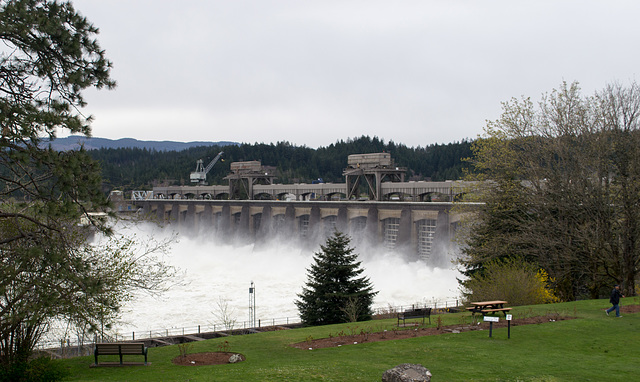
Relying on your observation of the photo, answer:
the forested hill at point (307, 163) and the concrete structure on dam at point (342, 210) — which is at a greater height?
the forested hill at point (307, 163)

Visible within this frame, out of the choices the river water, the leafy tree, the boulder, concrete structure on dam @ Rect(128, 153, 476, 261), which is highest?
A: concrete structure on dam @ Rect(128, 153, 476, 261)

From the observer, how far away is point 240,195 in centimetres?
7988

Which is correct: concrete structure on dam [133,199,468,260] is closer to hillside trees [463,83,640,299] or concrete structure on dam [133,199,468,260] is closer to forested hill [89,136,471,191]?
hillside trees [463,83,640,299]

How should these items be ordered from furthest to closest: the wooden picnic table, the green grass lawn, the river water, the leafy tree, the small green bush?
the river water
the leafy tree
the small green bush
the wooden picnic table
the green grass lawn

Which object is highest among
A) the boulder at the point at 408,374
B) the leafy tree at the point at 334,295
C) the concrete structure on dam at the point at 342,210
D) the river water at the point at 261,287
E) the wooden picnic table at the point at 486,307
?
the concrete structure on dam at the point at 342,210

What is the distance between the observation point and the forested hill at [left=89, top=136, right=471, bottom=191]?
469ft

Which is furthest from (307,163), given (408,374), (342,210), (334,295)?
(408,374)

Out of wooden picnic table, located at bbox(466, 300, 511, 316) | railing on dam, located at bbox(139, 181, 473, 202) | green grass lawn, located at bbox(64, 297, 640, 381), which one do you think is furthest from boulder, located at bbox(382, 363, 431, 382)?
railing on dam, located at bbox(139, 181, 473, 202)

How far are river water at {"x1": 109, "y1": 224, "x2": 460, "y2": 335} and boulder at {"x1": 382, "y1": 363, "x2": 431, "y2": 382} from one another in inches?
722

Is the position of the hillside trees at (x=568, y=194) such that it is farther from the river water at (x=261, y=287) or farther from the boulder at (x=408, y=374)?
the boulder at (x=408, y=374)

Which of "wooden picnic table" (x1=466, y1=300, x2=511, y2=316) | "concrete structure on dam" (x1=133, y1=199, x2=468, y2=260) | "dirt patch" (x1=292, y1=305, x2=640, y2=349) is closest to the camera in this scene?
"dirt patch" (x1=292, y1=305, x2=640, y2=349)

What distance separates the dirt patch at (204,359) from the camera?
48.0 ft

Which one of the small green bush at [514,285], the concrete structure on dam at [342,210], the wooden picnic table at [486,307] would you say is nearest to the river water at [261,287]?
the concrete structure on dam at [342,210]

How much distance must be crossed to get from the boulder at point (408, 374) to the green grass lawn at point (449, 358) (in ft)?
4.96
